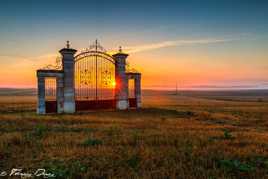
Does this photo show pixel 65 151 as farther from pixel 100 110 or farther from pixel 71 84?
pixel 100 110

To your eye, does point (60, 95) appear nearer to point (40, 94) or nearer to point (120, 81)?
point (40, 94)

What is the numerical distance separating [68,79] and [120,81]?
5334mm

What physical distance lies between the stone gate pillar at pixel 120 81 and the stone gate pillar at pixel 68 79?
4.62 metres

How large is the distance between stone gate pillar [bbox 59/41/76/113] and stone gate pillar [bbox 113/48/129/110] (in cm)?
462

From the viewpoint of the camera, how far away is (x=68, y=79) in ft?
62.6

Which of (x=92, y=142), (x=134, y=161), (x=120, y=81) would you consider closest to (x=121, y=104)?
(x=120, y=81)

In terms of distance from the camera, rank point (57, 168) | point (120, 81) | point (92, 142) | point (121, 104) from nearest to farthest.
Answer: point (57, 168) → point (92, 142) → point (120, 81) → point (121, 104)

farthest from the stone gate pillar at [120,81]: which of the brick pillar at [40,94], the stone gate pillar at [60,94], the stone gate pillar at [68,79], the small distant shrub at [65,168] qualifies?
the small distant shrub at [65,168]

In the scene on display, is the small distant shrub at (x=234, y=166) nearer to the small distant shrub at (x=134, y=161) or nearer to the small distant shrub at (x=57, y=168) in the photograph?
the small distant shrub at (x=134, y=161)

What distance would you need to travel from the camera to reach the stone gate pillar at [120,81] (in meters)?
21.6

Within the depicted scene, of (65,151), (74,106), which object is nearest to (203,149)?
(65,151)

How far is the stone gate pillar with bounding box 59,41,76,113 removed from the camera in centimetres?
1902

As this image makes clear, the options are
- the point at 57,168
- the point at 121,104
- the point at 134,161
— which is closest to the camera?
the point at 57,168

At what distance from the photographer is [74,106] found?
769 inches
